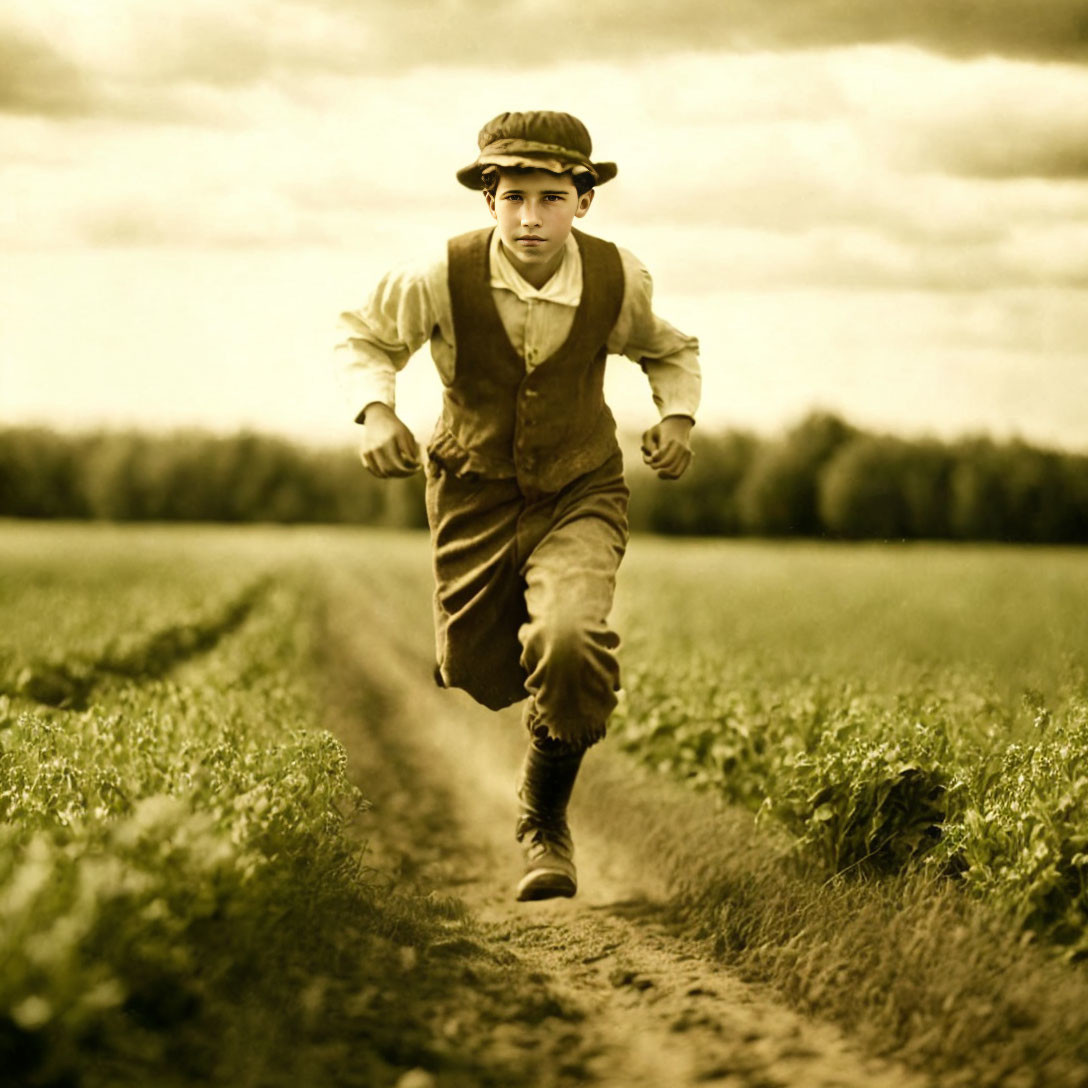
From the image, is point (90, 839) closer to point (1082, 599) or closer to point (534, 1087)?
point (534, 1087)

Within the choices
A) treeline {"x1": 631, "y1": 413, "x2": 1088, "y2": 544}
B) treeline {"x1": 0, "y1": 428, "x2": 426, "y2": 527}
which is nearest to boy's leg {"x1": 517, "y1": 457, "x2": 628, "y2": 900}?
treeline {"x1": 631, "y1": 413, "x2": 1088, "y2": 544}

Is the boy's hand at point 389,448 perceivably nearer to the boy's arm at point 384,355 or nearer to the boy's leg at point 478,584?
the boy's arm at point 384,355

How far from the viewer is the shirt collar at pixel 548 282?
14.9 feet

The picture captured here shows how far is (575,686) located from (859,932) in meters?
1.12

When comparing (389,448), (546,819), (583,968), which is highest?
(389,448)

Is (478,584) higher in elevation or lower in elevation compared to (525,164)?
lower

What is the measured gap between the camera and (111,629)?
11188mm

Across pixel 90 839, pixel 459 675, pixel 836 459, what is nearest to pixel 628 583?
pixel 459 675

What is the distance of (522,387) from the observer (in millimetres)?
4520

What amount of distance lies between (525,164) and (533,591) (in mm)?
1332

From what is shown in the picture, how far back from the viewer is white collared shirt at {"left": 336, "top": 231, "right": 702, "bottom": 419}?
14.9 ft

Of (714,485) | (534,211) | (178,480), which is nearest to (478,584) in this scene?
(534,211)

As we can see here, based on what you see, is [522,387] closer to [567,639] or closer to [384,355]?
[384,355]

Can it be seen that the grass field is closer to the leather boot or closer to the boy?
the leather boot
